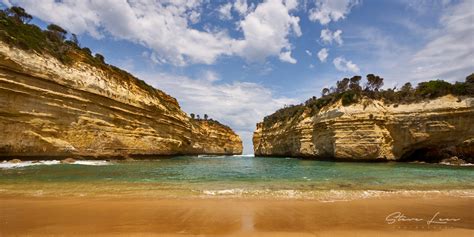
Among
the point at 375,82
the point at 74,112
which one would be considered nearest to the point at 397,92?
the point at 375,82

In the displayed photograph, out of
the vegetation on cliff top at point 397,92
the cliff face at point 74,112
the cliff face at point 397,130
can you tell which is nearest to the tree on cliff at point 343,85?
the vegetation on cliff top at point 397,92

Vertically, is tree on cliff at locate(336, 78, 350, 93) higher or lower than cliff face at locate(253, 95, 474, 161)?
higher

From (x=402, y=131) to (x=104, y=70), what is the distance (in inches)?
1287

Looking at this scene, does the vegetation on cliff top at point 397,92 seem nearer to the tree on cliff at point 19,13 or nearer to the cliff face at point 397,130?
the cliff face at point 397,130

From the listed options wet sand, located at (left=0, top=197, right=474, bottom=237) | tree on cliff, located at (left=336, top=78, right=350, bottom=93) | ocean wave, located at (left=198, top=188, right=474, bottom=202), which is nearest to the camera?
wet sand, located at (left=0, top=197, right=474, bottom=237)

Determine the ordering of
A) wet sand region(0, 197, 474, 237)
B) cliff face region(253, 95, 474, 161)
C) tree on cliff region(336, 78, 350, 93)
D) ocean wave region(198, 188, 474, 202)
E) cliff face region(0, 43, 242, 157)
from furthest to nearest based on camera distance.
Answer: tree on cliff region(336, 78, 350, 93) < cliff face region(253, 95, 474, 161) < cliff face region(0, 43, 242, 157) < ocean wave region(198, 188, 474, 202) < wet sand region(0, 197, 474, 237)

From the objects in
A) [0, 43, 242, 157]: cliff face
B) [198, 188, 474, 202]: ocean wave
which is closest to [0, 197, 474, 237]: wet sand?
[198, 188, 474, 202]: ocean wave

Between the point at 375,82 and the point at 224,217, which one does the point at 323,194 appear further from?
the point at 375,82

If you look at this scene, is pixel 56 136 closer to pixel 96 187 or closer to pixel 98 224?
pixel 96 187

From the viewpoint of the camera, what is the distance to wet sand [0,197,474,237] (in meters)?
4.84

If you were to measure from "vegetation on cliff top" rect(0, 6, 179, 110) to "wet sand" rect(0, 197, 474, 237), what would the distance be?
17696 mm

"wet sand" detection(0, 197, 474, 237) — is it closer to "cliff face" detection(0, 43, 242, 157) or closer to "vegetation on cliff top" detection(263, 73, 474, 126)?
"cliff face" detection(0, 43, 242, 157)

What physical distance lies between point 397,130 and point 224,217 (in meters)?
30.9

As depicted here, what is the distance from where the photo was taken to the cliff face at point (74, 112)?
19219 mm
